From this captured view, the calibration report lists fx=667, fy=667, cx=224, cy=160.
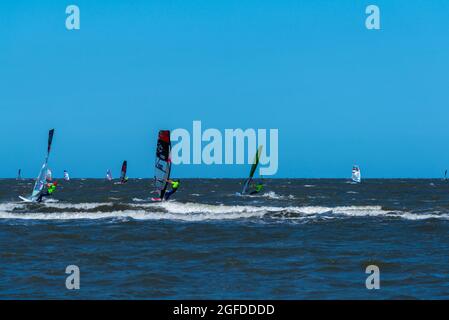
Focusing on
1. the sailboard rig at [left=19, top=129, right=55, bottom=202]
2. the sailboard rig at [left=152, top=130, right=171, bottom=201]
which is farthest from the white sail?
the sailboard rig at [left=152, top=130, right=171, bottom=201]

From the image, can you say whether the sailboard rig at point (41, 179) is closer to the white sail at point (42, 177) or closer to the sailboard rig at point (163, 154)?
the white sail at point (42, 177)

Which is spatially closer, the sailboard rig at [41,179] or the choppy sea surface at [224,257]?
the choppy sea surface at [224,257]

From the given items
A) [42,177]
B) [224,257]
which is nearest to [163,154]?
[42,177]

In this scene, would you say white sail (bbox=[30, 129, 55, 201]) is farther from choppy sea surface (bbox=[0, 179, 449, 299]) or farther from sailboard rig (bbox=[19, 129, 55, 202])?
choppy sea surface (bbox=[0, 179, 449, 299])

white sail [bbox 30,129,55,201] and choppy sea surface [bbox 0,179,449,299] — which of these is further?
white sail [bbox 30,129,55,201]

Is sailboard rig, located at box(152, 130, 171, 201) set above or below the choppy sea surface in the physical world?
above

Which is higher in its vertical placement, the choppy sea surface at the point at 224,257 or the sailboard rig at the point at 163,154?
the sailboard rig at the point at 163,154

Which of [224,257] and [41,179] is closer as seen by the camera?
[224,257]

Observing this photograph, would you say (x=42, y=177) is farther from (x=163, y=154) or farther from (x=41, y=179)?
(x=163, y=154)

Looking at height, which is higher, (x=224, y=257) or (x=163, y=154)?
(x=163, y=154)

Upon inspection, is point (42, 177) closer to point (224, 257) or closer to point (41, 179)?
point (41, 179)

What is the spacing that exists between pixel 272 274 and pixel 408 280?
2.76m

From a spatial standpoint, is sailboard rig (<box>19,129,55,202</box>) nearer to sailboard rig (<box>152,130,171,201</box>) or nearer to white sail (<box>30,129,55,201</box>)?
white sail (<box>30,129,55,201</box>)

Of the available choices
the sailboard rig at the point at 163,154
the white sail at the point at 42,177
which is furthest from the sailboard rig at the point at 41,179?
the sailboard rig at the point at 163,154
